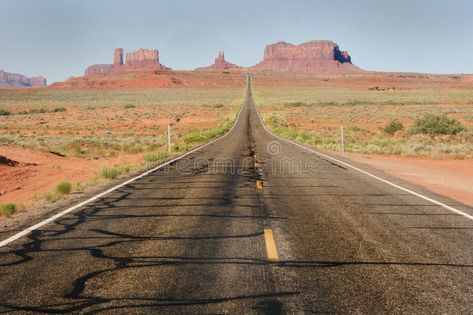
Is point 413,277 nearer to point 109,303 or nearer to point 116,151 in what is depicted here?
point 109,303

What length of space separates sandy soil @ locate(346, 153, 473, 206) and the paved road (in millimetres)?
2314

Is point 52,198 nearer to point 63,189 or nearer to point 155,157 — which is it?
point 63,189

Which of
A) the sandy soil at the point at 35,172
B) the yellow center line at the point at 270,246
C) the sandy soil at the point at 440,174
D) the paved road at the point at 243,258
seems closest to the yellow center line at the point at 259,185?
the paved road at the point at 243,258

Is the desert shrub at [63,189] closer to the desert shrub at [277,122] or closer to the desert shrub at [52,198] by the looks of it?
the desert shrub at [52,198]

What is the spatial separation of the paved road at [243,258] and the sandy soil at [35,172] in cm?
525

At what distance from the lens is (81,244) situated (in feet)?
21.3

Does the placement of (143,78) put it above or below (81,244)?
above

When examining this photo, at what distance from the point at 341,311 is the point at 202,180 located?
917 cm

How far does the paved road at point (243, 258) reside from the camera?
441 cm

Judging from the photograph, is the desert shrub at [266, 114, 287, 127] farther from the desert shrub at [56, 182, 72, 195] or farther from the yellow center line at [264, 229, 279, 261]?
the yellow center line at [264, 229, 279, 261]

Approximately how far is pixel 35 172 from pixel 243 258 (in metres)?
15.8

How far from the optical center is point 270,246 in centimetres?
627

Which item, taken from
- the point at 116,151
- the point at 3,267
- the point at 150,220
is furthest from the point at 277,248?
the point at 116,151

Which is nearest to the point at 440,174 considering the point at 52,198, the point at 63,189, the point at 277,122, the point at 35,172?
the point at 63,189
